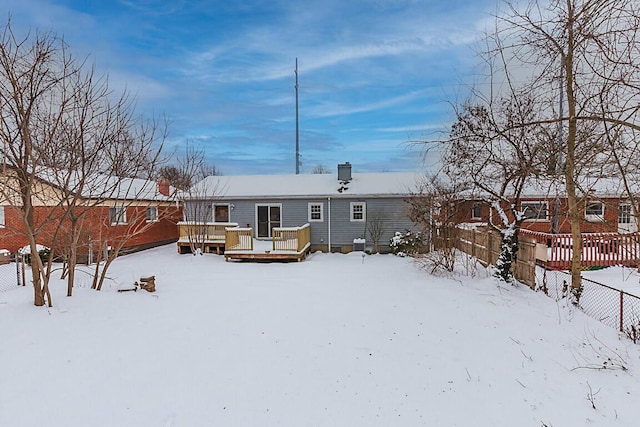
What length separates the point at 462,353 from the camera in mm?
4535

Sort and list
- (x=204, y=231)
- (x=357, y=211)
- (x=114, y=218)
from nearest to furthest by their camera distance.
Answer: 1. (x=114, y=218)
2. (x=204, y=231)
3. (x=357, y=211)

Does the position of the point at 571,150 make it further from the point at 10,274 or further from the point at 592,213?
the point at 10,274

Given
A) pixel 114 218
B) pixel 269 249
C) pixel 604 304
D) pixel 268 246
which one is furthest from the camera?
pixel 268 246

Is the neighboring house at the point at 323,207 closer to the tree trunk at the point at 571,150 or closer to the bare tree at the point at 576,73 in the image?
the bare tree at the point at 576,73

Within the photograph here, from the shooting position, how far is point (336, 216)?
16.0 m

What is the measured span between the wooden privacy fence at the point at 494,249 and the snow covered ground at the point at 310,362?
866mm

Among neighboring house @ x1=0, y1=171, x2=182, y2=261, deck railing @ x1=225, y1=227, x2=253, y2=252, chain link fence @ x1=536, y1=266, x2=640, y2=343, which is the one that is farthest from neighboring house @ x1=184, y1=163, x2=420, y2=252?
chain link fence @ x1=536, y1=266, x2=640, y2=343

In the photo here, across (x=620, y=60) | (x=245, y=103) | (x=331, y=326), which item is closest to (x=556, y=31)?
(x=620, y=60)

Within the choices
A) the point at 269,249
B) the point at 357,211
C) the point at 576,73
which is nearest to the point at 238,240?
the point at 269,249

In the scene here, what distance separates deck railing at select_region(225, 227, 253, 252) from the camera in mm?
13508

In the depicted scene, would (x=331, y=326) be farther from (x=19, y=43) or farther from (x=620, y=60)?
(x=19, y=43)

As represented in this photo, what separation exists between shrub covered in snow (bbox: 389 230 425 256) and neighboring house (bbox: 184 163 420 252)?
0.87 meters

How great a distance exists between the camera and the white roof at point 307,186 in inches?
625

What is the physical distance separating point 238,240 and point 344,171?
6.39 meters
